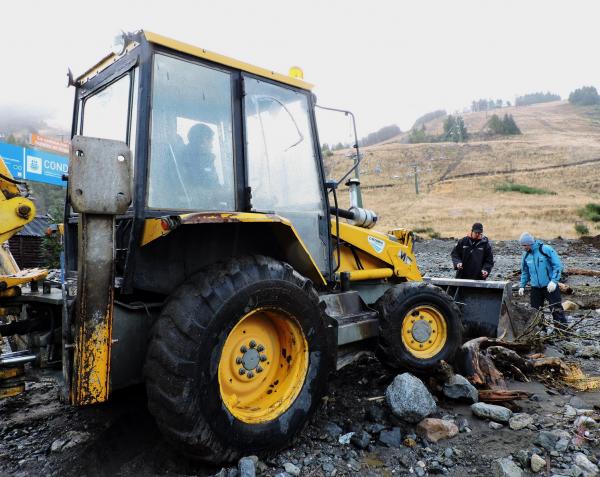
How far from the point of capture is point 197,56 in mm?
3377

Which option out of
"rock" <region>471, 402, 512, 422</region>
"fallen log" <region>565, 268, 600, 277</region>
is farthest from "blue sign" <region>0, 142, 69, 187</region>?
"fallen log" <region>565, 268, 600, 277</region>

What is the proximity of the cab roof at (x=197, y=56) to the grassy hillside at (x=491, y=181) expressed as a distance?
86.6ft

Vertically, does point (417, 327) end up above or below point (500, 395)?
above

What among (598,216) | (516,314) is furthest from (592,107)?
(516,314)

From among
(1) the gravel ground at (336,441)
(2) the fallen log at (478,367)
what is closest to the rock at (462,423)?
(1) the gravel ground at (336,441)

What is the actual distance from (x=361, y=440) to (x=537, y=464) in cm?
109

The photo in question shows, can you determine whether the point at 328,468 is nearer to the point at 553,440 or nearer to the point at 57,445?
the point at 553,440

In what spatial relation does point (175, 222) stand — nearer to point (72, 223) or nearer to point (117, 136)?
point (117, 136)

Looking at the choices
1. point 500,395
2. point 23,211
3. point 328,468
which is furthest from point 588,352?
point 23,211

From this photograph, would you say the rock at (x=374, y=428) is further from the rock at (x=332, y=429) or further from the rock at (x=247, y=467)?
the rock at (x=247, y=467)

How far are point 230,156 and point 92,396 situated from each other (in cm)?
181

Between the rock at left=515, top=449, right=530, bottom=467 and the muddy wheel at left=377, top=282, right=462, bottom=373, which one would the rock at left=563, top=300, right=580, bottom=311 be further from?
the rock at left=515, top=449, right=530, bottom=467

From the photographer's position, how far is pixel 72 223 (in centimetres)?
395

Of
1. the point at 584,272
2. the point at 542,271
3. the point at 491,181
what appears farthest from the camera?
the point at 491,181
